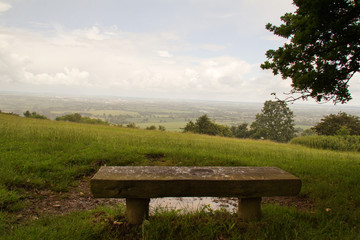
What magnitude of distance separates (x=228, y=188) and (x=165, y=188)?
0.93 m

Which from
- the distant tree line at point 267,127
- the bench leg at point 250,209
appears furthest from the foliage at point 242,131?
the bench leg at point 250,209

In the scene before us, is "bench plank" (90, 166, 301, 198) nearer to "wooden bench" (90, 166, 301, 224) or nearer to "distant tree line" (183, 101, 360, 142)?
"wooden bench" (90, 166, 301, 224)

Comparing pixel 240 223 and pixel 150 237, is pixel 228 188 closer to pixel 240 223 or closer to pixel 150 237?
pixel 240 223

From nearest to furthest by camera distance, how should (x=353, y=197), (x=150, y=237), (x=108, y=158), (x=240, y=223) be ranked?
(x=150, y=237), (x=240, y=223), (x=353, y=197), (x=108, y=158)

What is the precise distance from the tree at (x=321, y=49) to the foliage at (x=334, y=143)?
12879 mm

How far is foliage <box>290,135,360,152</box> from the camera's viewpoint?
16047mm

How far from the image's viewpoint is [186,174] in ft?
10.5

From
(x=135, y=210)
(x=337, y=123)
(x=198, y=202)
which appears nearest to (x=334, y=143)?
(x=198, y=202)

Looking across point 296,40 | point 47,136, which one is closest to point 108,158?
point 47,136

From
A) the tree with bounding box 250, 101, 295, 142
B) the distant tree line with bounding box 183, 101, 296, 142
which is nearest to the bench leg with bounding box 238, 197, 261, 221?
the distant tree line with bounding box 183, 101, 296, 142

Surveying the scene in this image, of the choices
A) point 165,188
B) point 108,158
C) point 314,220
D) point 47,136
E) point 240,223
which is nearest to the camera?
point 165,188

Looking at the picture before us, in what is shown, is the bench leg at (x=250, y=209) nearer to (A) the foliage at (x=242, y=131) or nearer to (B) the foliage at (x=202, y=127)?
(B) the foliage at (x=202, y=127)

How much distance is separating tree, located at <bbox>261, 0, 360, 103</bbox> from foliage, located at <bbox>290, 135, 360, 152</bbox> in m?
12.9

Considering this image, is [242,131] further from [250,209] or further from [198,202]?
[250,209]
